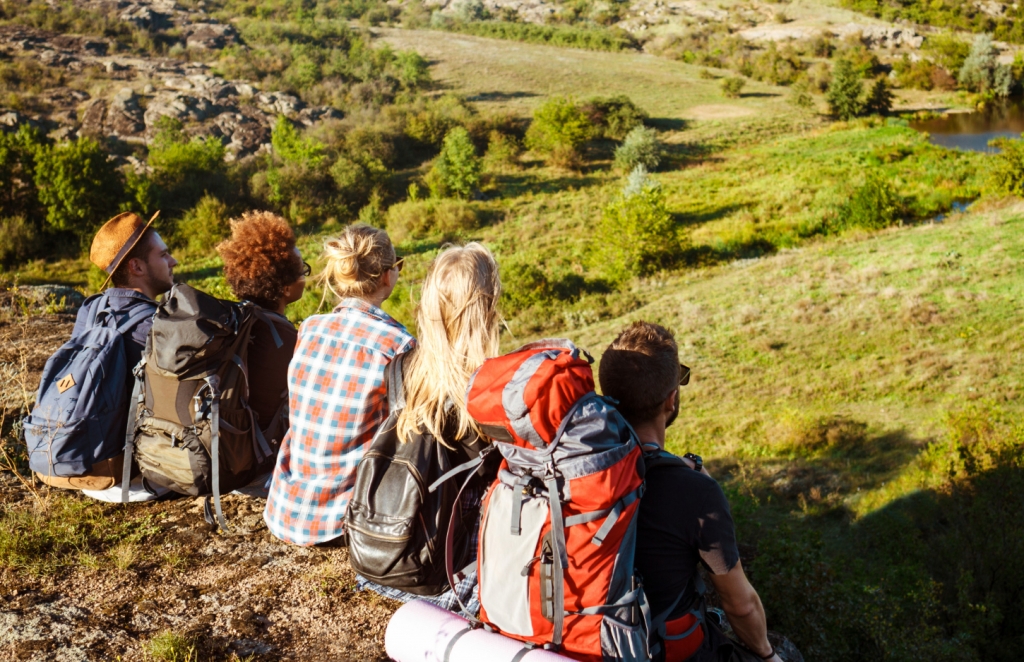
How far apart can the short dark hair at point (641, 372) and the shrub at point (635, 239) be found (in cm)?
1901

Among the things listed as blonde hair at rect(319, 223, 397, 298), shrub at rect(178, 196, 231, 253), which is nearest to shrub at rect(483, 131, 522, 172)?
shrub at rect(178, 196, 231, 253)

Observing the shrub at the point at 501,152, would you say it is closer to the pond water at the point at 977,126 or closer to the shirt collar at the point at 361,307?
the pond water at the point at 977,126

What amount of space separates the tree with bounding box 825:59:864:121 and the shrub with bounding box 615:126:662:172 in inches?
576

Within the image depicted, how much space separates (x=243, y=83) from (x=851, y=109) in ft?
116

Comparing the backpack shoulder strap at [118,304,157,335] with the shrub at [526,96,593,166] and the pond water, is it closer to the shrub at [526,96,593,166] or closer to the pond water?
the shrub at [526,96,593,166]

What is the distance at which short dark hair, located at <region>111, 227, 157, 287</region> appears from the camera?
128 inches

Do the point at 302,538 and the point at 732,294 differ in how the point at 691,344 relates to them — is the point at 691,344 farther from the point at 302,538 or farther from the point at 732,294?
the point at 302,538

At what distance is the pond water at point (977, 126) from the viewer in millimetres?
33975

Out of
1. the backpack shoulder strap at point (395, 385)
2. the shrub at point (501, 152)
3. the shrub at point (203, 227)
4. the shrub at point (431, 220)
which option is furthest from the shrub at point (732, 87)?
the backpack shoulder strap at point (395, 385)

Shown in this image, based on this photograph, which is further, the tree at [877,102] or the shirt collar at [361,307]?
the tree at [877,102]

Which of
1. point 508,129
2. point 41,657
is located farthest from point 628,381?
point 508,129

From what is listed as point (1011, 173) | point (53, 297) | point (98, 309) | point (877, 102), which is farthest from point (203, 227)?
point (877, 102)

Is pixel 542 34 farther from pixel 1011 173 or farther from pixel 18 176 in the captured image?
pixel 18 176

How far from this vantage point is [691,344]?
1365 centimetres
